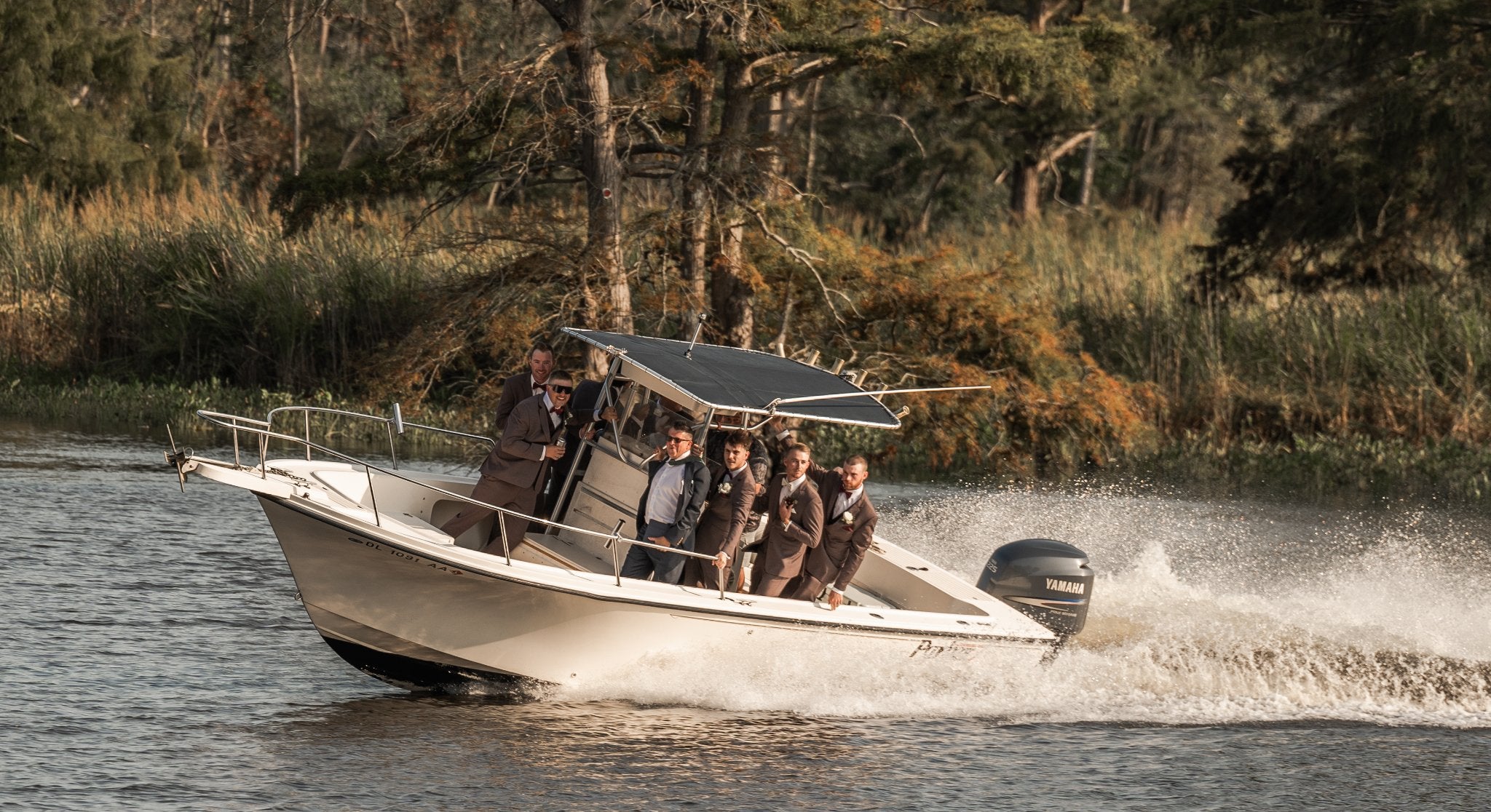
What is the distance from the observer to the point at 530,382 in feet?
42.3

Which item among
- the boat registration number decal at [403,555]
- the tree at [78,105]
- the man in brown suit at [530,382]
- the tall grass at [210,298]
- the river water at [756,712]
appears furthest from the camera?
the tree at [78,105]

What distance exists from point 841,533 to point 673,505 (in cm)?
122

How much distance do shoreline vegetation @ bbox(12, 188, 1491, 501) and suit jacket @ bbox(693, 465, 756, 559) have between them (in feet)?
28.4

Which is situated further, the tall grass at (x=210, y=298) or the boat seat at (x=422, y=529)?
the tall grass at (x=210, y=298)

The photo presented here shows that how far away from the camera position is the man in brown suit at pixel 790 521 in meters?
11.8

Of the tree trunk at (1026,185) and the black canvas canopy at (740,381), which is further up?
the tree trunk at (1026,185)

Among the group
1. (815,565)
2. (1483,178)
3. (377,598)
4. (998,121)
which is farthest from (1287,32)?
(377,598)

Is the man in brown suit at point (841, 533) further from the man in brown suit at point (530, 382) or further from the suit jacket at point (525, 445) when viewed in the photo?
the man in brown suit at point (530, 382)

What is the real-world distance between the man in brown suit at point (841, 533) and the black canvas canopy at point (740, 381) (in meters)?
0.39

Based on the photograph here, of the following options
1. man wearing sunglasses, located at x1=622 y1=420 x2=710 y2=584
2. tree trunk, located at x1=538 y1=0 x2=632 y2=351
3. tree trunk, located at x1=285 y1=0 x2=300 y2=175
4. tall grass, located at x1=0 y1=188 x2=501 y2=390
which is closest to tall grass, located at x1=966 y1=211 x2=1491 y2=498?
tree trunk, located at x1=538 y1=0 x2=632 y2=351

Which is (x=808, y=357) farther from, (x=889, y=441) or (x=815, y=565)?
(x=815, y=565)

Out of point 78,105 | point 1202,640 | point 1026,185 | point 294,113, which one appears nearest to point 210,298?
point 78,105

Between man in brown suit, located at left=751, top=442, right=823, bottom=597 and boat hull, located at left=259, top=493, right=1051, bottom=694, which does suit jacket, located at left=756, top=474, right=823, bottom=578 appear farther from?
boat hull, located at left=259, top=493, right=1051, bottom=694

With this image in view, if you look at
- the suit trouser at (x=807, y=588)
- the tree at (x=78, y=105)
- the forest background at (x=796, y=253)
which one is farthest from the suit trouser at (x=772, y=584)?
the tree at (x=78, y=105)
